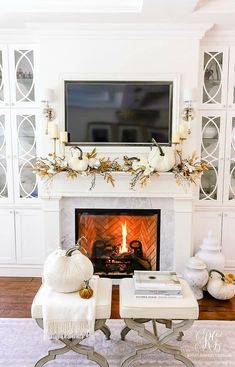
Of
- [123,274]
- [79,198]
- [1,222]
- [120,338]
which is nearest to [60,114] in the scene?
[79,198]

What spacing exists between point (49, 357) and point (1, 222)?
1972mm

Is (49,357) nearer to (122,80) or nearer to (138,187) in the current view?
(138,187)

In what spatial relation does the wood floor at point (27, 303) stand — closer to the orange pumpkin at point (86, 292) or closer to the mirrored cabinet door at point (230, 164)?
the orange pumpkin at point (86, 292)

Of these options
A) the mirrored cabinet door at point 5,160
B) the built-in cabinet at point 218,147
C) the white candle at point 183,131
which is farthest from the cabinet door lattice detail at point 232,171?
the mirrored cabinet door at point 5,160

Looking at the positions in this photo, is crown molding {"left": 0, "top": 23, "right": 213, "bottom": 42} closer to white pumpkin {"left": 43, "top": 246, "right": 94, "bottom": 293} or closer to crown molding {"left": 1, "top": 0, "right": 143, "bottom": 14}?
crown molding {"left": 1, "top": 0, "right": 143, "bottom": 14}

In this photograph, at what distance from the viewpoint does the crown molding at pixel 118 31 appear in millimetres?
3541

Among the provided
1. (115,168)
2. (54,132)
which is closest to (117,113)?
(115,168)

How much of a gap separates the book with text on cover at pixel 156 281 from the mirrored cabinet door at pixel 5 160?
199 centimetres

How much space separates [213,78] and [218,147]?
0.73m

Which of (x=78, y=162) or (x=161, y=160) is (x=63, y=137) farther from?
(x=161, y=160)

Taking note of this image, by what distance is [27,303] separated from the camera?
11.5ft

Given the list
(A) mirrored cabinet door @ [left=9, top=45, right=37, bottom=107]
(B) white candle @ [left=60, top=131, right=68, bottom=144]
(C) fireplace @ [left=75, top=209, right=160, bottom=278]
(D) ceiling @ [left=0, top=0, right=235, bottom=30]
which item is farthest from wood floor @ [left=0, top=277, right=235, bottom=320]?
(D) ceiling @ [left=0, top=0, right=235, bottom=30]

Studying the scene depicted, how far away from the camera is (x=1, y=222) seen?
407 cm

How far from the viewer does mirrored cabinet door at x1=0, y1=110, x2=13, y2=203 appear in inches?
156
